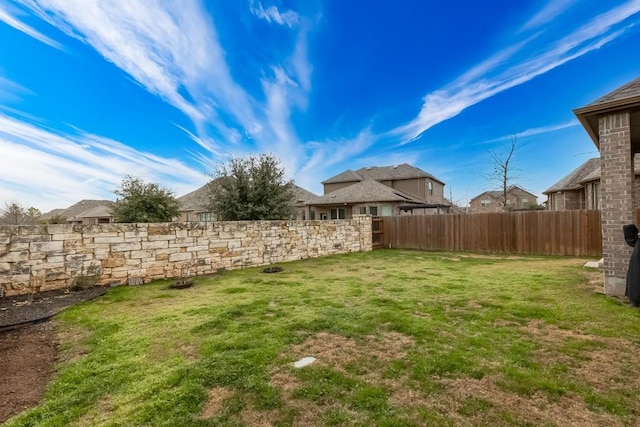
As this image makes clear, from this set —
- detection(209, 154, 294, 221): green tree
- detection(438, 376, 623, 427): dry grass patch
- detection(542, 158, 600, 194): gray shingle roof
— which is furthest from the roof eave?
detection(542, 158, 600, 194): gray shingle roof

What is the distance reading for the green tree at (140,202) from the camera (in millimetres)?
14094

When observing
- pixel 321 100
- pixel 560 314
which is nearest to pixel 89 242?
pixel 560 314

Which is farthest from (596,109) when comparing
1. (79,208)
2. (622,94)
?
(79,208)

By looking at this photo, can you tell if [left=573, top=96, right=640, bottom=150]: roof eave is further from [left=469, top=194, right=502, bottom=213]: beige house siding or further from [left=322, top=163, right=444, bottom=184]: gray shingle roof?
[left=469, top=194, right=502, bottom=213]: beige house siding

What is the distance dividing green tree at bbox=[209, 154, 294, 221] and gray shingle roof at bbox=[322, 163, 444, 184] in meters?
15.4

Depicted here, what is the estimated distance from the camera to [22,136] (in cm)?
965

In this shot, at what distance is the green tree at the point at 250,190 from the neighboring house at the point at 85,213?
20118 millimetres

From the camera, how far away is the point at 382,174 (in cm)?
2817

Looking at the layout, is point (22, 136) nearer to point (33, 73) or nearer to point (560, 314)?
point (33, 73)

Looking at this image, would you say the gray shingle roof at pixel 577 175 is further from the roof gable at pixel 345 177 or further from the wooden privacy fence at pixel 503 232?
the roof gable at pixel 345 177

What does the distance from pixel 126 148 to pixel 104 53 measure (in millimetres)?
5911

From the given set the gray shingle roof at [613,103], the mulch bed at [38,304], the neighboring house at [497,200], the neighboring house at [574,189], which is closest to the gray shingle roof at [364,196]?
the neighboring house at [574,189]

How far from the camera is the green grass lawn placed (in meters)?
2.01

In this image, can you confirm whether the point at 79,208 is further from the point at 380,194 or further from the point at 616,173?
the point at 616,173
